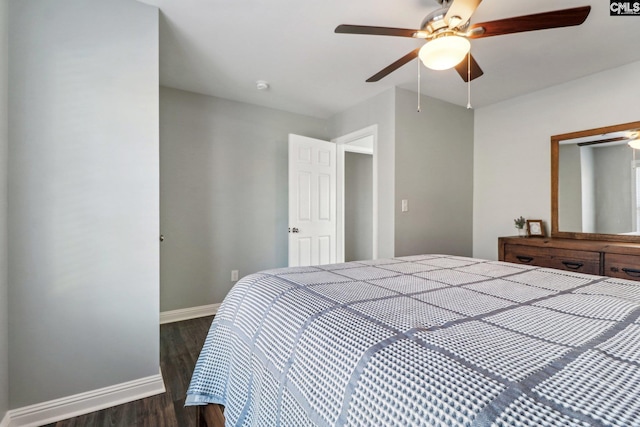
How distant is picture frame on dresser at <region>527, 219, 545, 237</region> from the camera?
2.97m

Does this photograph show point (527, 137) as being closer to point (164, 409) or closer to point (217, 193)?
point (217, 193)

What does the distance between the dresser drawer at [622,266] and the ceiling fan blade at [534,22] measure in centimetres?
181

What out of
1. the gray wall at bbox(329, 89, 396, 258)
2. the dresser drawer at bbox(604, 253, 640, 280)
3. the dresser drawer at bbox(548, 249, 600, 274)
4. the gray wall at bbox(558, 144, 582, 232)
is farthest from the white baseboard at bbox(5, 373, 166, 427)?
the gray wall at bbox(558, 144, 582, 232)

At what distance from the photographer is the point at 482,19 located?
195 cm

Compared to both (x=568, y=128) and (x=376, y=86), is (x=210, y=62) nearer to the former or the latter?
(x=376, y=86)

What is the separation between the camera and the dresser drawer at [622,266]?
A: 7.04 ft

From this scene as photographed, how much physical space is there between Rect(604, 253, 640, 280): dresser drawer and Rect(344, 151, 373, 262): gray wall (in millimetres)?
3215

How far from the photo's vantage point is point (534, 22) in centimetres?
144

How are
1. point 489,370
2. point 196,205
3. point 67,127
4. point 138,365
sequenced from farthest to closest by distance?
point 196,205 < point 138,365 < point 67,127 < point 489,370

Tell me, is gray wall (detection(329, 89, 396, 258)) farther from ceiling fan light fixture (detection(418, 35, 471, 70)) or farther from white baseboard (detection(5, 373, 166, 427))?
white baseboard (detection(5, 373, 166, 427))

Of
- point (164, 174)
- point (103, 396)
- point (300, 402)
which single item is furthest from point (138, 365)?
point (164, 174)

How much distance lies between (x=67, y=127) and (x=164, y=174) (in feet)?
4.54

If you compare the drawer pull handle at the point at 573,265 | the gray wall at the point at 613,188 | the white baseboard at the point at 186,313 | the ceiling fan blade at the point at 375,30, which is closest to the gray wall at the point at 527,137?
the gray wall at the point at 613,188

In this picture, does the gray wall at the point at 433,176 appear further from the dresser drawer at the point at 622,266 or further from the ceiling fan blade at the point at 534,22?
the ceiling fan blade at the point at 534,22
